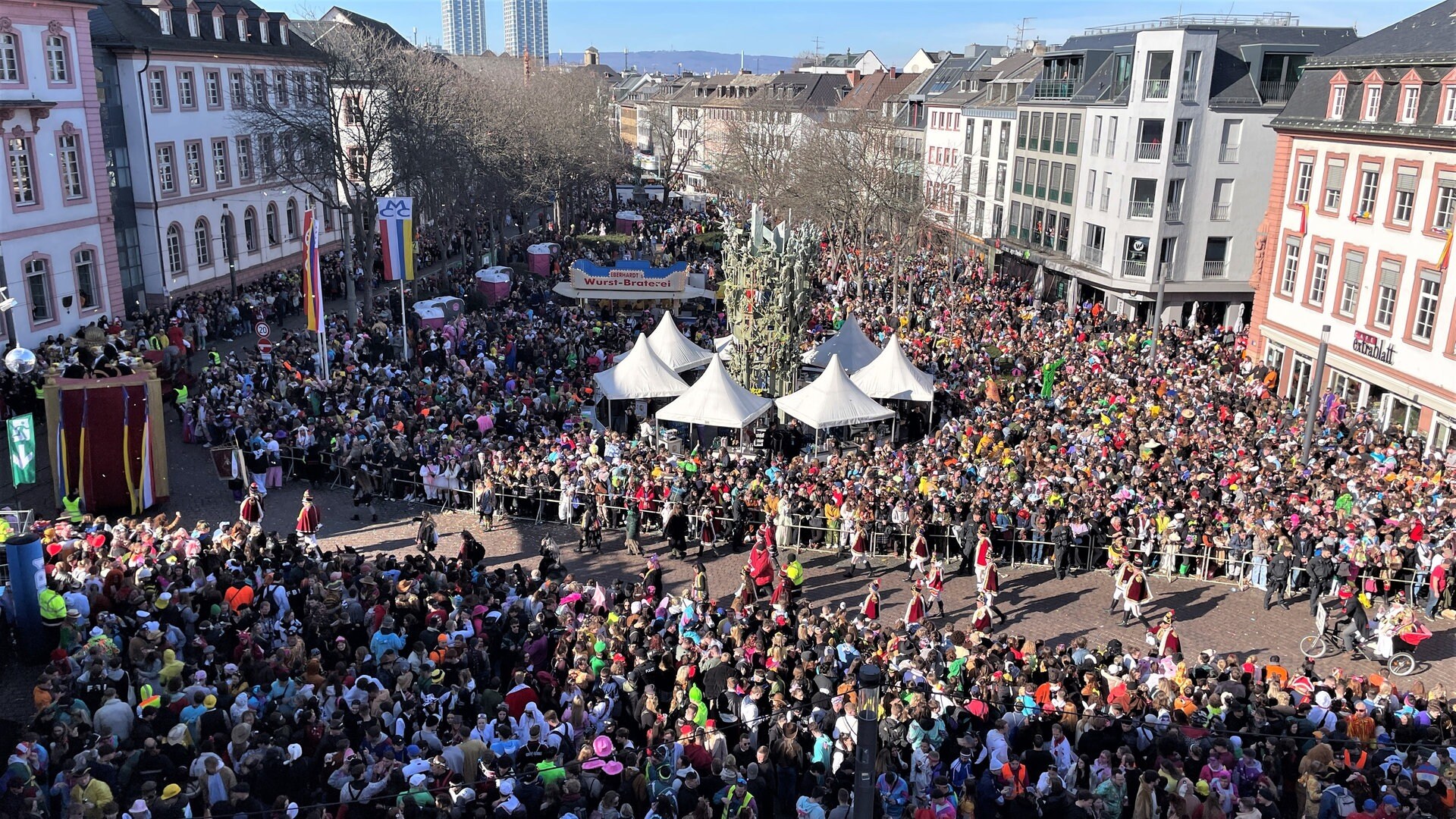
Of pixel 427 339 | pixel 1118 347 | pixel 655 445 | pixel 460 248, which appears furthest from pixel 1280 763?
pixel 460 248

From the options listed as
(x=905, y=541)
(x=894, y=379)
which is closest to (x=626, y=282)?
(x=894, y=379)

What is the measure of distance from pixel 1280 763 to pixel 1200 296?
3199 cm

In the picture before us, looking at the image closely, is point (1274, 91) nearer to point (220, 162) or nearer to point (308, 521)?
point (308, 521)


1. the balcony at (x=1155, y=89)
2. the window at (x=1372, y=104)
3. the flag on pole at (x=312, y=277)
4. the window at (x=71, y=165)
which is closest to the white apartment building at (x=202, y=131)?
the window at (x=71, y=165)

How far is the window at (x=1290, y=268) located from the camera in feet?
98.6

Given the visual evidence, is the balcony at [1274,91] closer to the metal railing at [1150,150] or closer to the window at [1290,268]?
the metal railing at [1150,150]

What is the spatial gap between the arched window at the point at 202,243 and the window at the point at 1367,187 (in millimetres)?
38360

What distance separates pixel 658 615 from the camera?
46.7 feet

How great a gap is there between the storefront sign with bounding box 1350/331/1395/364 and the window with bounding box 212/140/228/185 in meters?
39.3

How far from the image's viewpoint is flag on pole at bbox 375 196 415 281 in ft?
99.2

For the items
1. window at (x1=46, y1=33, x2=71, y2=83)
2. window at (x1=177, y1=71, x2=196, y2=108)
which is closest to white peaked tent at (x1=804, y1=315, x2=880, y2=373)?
window at (x1=46, y1=33, x2=71, y2=83)

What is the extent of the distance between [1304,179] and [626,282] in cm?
2103

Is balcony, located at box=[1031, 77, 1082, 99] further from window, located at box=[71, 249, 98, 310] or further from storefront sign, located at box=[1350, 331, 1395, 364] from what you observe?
window, located at box=[71, 249, 98, 310]

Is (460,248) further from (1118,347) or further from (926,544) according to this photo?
(926,544)
